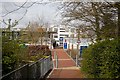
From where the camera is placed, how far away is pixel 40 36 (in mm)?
21422

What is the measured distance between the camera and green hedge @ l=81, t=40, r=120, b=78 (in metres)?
4.88

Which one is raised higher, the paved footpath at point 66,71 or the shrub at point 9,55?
the shrub at point 9,55

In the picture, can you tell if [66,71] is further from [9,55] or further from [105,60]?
[105,60]

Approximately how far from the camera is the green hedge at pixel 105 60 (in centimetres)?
488

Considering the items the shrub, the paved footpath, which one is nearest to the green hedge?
the shrub

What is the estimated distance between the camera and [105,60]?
16.9ft

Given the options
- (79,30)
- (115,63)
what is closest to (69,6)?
(115,63)

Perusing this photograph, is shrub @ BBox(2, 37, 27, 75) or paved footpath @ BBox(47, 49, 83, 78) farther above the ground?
shrub @ BBox(2, 37, 27, 75)

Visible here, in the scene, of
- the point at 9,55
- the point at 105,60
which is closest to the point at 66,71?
the point at 9,55

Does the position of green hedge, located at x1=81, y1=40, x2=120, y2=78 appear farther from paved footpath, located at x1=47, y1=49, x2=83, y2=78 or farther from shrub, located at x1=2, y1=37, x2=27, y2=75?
paved footpath, located at x1=47, y1=49, x2=83, y2=78

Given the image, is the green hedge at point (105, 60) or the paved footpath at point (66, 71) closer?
the green hedge at point (105, 60)

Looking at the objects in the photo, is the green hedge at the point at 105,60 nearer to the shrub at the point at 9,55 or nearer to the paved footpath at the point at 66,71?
the shrub at the point at 9,55

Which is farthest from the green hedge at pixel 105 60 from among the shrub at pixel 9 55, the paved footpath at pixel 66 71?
the paved footpath at pixel 66 71

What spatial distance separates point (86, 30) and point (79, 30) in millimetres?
873
